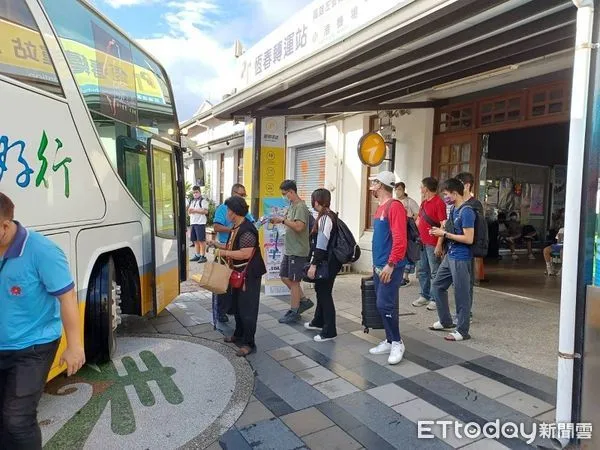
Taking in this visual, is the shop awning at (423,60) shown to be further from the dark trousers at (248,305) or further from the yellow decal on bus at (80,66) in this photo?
the dark trousers at (248,305)

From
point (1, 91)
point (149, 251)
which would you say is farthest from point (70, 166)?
point (149, 251)

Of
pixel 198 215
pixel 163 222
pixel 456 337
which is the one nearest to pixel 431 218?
pixel 456 337

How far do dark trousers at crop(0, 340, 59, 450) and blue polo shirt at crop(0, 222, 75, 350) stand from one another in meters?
0.06

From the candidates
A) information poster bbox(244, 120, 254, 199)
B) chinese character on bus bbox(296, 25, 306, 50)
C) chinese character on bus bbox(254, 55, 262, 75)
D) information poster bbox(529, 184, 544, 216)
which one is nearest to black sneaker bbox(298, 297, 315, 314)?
information poster bbox(244, 120, 254, 199)

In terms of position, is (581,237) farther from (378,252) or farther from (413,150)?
(413,150)

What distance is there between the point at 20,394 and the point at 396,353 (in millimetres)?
2928

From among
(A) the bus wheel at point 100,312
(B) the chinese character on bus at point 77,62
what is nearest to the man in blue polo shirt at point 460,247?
(A) the bus wheel at point 100,312

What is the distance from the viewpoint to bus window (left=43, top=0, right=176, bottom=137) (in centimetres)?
339

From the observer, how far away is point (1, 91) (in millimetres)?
2525

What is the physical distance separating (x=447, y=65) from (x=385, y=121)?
2.90m

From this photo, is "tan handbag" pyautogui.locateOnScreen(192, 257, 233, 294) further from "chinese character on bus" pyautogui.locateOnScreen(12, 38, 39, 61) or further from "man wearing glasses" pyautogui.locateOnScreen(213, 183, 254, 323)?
"chinese character on bus" pyautogui.locateOnScreen(12, 38, 39, 61)

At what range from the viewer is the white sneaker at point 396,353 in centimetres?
392

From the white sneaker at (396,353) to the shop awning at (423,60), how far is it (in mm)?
2874

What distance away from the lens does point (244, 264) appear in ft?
13.5
